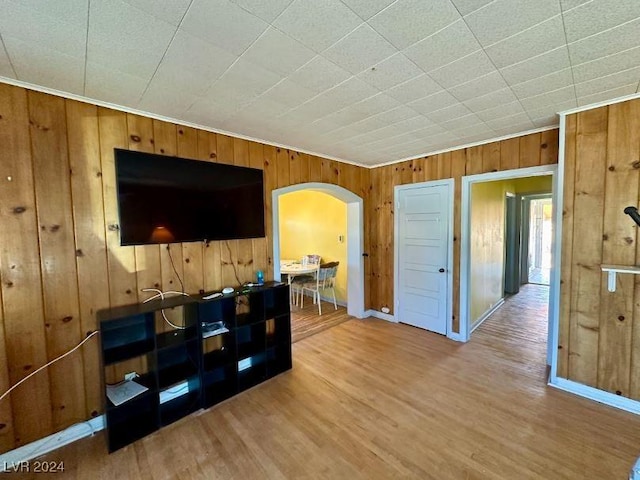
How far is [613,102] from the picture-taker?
222cm

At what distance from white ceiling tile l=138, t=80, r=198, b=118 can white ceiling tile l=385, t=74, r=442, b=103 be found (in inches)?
59.2

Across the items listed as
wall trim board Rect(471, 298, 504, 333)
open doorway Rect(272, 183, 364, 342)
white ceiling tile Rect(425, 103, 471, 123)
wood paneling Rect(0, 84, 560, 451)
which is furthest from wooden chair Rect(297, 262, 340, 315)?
white ceiling tile Rect(425, 103, 471, 123)

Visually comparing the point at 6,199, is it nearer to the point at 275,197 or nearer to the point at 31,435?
the point at 31,435

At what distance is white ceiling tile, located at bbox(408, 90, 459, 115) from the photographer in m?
2.08

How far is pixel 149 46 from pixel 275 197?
1.86 metres

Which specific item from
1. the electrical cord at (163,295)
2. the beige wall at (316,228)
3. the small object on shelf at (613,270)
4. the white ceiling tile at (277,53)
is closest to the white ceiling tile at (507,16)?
the white ceiling tile at (277,53)

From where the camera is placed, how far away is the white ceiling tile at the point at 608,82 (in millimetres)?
1806

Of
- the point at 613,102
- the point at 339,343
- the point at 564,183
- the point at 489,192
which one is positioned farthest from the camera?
the point at 489,192

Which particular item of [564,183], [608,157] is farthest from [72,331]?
[608,157]

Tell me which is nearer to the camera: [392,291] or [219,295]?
[219,295]

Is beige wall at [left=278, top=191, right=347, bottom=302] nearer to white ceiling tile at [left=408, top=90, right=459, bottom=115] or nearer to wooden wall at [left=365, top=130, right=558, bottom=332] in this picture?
wooden wall at [left=365, top=130, right=558, bottom=332]

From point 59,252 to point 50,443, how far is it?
1.35 m

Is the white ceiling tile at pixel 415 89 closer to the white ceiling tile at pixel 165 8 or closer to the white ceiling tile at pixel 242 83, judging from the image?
the white ceiling tile at pixel 242 83

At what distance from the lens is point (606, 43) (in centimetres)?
149
